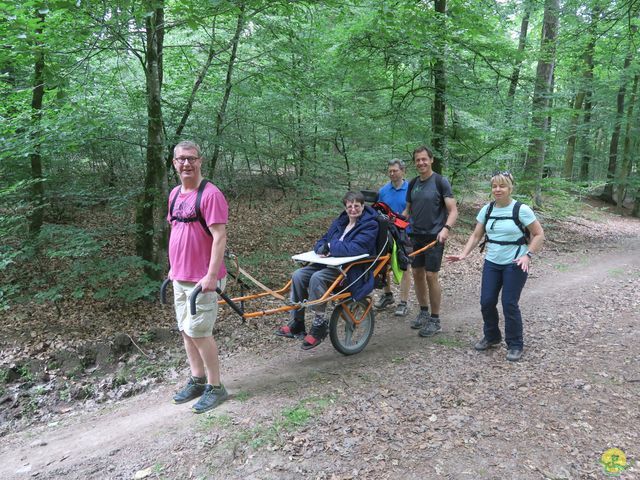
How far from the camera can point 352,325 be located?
466 centimetres

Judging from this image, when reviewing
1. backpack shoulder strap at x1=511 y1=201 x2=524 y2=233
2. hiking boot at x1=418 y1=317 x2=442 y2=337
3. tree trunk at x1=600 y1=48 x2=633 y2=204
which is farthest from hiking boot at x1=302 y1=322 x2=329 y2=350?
tree trunk at x1=600 y1=48 x2=633 y2=204

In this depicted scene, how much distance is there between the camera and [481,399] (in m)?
3.60

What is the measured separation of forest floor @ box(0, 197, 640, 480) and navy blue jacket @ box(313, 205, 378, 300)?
2.75 feet

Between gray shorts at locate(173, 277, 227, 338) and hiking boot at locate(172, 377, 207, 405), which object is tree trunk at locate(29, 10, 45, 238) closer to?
gray shorts at locate(173, 277, 227, 338)

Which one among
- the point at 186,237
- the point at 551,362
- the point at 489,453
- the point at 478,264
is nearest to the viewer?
the point at 489,453

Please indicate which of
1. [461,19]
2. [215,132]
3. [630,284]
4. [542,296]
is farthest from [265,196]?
[630,284]

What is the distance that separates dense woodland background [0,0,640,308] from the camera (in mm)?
5750

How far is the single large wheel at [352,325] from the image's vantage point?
441 cm

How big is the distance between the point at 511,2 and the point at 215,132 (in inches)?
373

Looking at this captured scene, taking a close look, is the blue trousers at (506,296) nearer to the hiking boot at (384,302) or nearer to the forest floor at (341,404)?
the forest floor at (341,404)

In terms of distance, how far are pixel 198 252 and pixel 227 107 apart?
6.20m

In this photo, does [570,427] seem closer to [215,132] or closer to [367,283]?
[367,283]

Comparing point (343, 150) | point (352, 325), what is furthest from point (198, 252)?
point (343, 150)

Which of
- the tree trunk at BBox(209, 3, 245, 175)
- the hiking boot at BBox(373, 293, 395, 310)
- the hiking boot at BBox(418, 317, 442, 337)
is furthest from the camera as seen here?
the tree trunk at BBox(209, 3, 245, 175)
